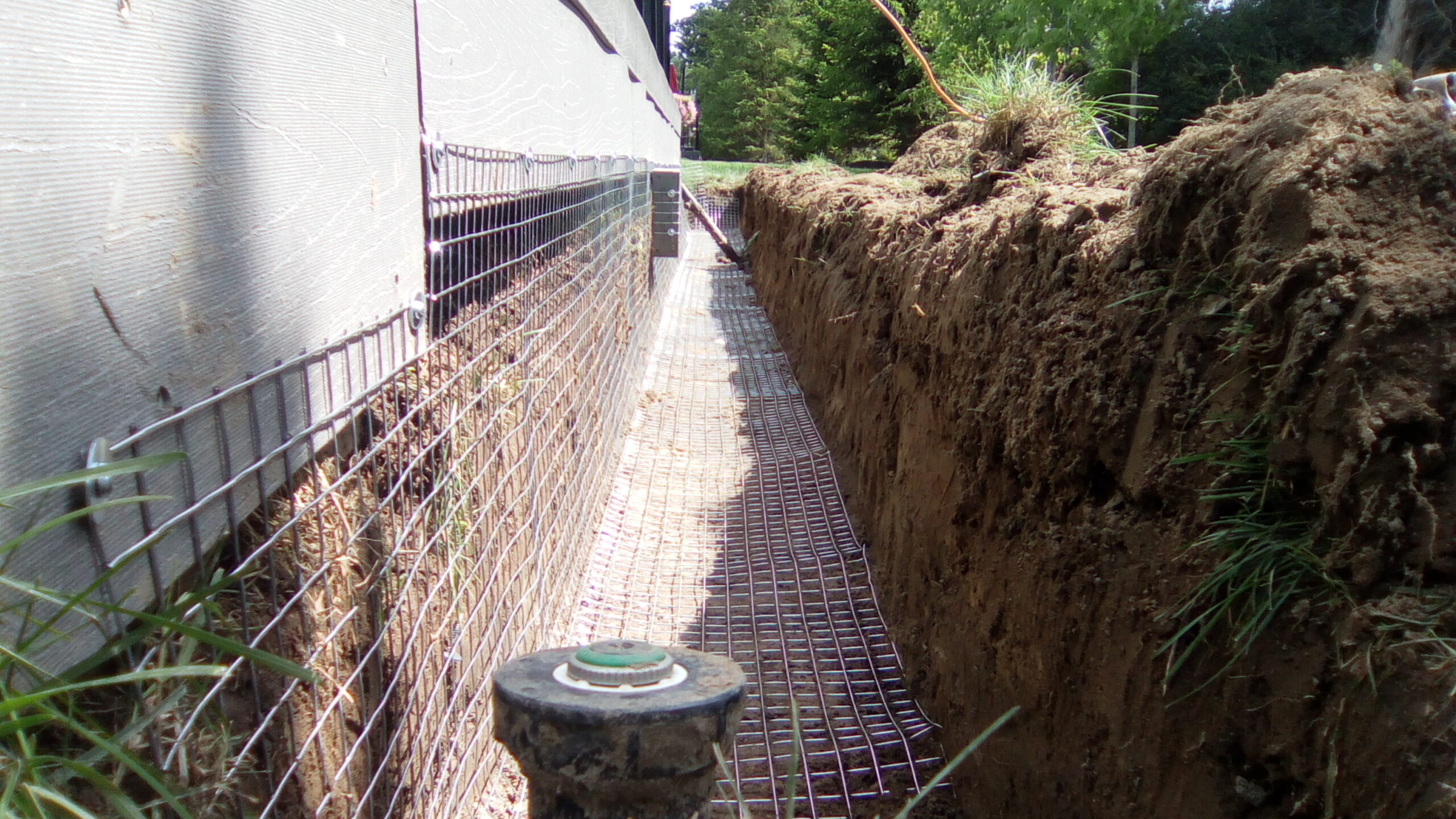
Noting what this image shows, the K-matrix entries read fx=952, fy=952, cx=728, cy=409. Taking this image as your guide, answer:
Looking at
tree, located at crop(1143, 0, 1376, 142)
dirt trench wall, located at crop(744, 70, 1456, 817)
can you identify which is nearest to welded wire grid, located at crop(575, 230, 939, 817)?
dirt trench wall, located at crop(744, 70, 1456, 817)

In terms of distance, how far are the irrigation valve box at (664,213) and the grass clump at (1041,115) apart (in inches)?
211

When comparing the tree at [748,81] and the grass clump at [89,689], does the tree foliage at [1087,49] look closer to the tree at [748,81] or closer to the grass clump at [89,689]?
the grass clump at [89,689]

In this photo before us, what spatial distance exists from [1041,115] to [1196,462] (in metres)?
3.59

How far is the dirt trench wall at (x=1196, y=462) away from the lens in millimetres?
1731

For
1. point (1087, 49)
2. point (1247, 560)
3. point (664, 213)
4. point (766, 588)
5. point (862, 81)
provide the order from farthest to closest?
point (862, 81), point (1087, 49), point (664, 213), point (766, 588), point (1247, 560)

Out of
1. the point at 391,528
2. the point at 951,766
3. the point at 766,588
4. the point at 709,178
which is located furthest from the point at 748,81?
the point at 951,766

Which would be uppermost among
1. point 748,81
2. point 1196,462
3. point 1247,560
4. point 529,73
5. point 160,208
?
point 748,81

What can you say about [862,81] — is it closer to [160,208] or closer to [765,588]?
[765,588]

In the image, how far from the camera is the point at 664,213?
11.1m

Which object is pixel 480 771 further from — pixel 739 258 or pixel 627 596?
pixel 739 258

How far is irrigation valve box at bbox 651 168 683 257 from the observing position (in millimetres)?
10852

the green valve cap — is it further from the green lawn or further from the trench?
the green lawn

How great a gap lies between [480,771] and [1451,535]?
2475mm

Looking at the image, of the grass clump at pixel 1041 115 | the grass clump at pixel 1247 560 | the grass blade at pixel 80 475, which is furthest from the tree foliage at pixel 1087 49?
the grass blade at pixel 80 475
